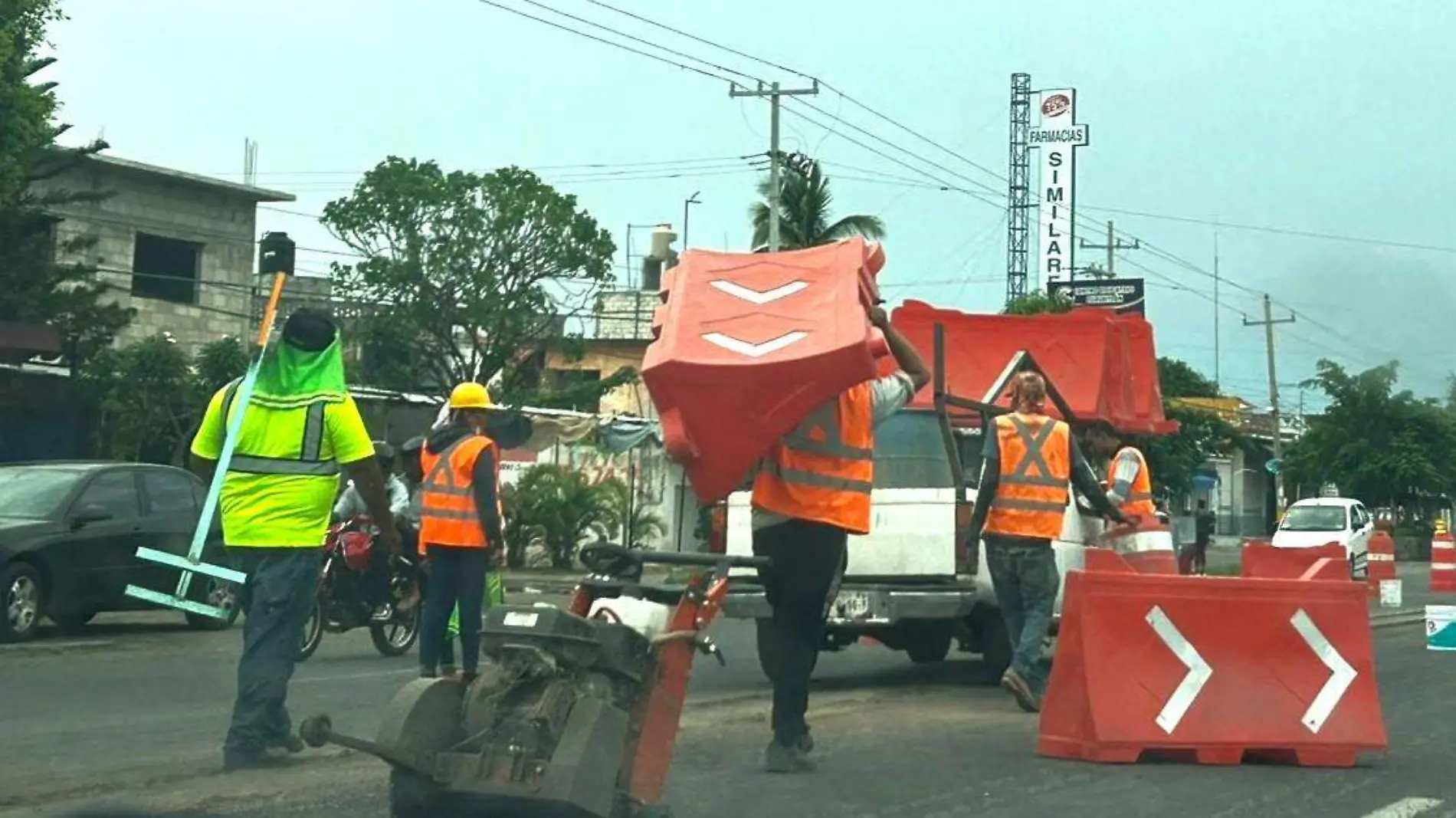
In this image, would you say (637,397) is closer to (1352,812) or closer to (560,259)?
(560,259)

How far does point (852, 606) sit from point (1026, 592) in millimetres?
1774

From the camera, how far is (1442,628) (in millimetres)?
16266

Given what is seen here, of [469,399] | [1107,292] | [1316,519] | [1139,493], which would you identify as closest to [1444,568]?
[1316,519]

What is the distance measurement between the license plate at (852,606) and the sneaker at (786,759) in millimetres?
3970

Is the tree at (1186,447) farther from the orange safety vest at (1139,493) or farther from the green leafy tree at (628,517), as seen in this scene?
the orange safety vest at (1139,493)

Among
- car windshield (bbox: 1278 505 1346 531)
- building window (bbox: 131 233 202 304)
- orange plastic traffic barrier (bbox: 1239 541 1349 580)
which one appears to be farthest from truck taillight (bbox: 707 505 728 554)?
building window (bbox: 131 233 202 304)

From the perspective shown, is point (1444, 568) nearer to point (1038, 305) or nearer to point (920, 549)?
point (1038, 305)

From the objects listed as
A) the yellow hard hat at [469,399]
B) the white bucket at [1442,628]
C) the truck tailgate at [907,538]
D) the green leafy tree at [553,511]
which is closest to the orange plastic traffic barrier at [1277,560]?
the truck tailgate at [907,538]

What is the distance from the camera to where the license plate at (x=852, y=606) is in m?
11.8

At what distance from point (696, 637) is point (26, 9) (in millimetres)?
20832

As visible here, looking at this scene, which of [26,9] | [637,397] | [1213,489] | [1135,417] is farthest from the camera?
[1213,489]

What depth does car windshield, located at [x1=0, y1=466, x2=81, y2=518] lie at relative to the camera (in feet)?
51.1

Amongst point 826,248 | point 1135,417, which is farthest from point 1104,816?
point 1135,417

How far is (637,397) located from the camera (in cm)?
5378
